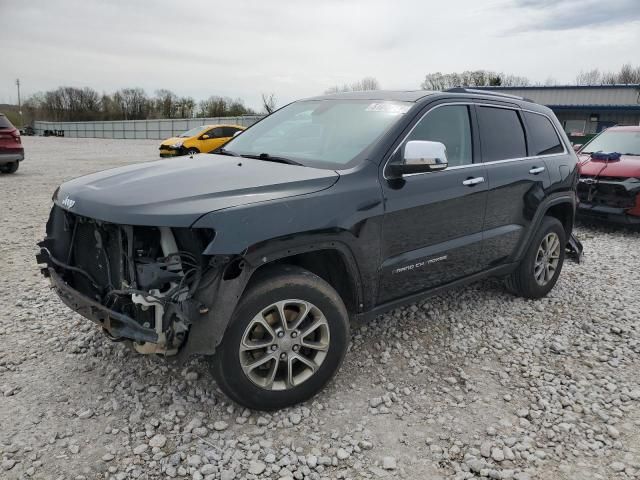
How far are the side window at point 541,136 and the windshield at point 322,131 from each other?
1.63m

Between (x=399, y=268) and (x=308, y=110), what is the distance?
1576 mm

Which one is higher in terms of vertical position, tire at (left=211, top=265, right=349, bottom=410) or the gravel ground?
tire at (left=211, top=265, right=349, bottom=410)

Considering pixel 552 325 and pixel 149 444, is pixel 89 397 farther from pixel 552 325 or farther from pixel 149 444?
pixel 552 325

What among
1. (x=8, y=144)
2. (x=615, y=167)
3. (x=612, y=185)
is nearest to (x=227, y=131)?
(x=8, y=144)

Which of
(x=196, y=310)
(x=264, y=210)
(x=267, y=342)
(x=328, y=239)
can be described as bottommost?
(x=267, y=342)

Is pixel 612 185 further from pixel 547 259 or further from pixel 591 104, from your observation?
pixel 591 104

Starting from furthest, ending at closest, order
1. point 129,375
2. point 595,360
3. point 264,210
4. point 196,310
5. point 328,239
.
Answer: point 595,360
point 129,375
point 328,239
point 264,210
point 196,310

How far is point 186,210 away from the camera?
7.84 ft

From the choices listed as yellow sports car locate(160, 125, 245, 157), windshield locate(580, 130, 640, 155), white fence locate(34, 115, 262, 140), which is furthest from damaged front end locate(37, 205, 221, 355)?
white fence locate(34, 115, 262, 140)

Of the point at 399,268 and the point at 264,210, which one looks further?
the point at 399,268

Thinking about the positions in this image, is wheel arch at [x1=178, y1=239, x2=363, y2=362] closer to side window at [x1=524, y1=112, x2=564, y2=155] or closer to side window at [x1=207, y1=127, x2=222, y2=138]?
side window at [x1=524, y1=112, x2=564, y2=155]

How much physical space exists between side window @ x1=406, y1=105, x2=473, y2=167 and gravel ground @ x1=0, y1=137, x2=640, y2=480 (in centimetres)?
139

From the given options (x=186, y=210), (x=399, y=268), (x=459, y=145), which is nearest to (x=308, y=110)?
(x=459, y=145)

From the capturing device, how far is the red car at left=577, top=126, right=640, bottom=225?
7227 mm
